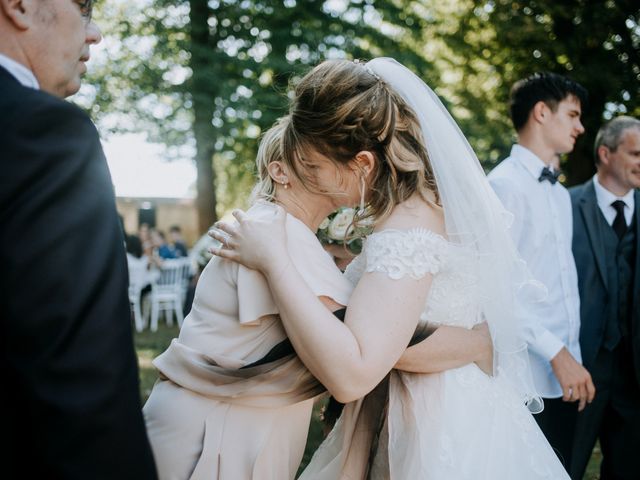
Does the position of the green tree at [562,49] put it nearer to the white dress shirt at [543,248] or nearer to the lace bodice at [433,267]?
the white dress shirt at [543,248]

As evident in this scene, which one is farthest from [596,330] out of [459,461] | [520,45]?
[520,45]

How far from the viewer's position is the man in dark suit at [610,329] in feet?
13.7

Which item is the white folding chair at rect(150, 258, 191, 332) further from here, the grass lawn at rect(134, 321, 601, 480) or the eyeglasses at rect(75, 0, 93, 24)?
the eyeglasses at rect(75, 0, 93, 24)

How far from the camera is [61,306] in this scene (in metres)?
1.09

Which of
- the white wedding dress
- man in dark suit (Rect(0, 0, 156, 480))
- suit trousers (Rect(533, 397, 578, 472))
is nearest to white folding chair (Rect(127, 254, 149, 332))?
→ suit trousers (Rect(533, 397, 578, 472))

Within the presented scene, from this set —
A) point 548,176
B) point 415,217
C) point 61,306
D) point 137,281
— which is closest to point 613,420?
point 548,176

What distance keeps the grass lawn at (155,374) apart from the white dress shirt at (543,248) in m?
2.00

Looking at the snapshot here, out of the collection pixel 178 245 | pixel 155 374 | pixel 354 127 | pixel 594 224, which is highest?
pixel 354 127

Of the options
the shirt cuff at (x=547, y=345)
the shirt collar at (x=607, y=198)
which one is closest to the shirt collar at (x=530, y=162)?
the shirt collar at (x=607, y=198)

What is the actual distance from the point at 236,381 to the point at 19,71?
3.40ft

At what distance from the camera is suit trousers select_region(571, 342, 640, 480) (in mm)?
4129

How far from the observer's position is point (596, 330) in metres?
4.18

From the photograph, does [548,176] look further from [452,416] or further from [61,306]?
[61,306]

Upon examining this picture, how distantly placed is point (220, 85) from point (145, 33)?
8.87 ft
